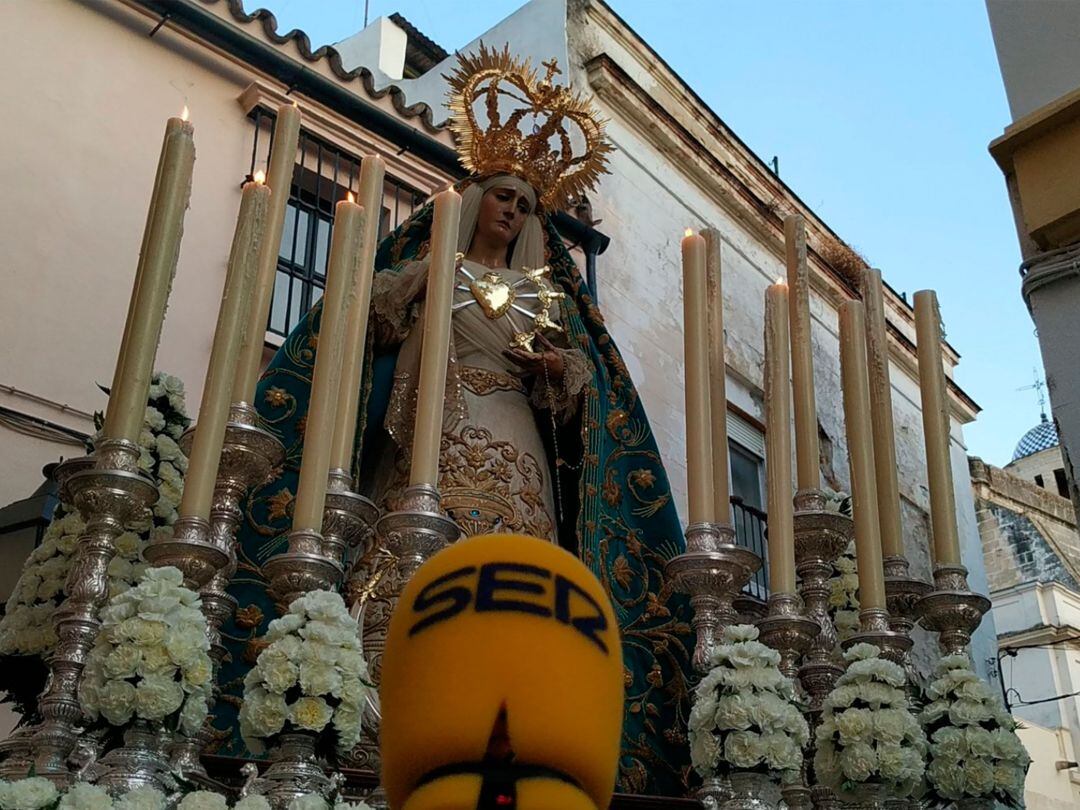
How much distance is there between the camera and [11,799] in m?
1.85

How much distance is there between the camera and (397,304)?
3.78 metres

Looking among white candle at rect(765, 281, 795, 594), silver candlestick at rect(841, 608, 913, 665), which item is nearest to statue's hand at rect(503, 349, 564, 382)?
white candle at rect(765, 281, 795, 594)

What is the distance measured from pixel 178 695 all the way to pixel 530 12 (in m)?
6.88

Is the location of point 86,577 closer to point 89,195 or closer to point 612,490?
point 612,490

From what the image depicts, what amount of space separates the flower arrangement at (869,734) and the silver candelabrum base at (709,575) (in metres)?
0.32

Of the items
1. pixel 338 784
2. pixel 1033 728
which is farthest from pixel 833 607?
pixel 1033 728

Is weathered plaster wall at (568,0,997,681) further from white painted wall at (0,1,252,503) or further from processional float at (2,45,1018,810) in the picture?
processional float at (2,45,1018,810)

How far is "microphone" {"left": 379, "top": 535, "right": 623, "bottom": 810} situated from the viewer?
1.07m

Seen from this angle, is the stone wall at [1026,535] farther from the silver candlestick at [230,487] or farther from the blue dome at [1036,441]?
the silver candlestick at [230,487]

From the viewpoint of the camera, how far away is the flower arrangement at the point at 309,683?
2.21 metres

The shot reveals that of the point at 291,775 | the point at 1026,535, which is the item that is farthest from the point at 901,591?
the point at 1026,535

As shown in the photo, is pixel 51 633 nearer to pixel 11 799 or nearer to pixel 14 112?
pixel 11 799

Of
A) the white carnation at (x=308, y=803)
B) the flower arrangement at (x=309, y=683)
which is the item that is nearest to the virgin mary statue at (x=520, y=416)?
the flower arrangement at (x=309, y=683)

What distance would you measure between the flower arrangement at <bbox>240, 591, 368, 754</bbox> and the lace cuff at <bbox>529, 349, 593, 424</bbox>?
5.05ft
